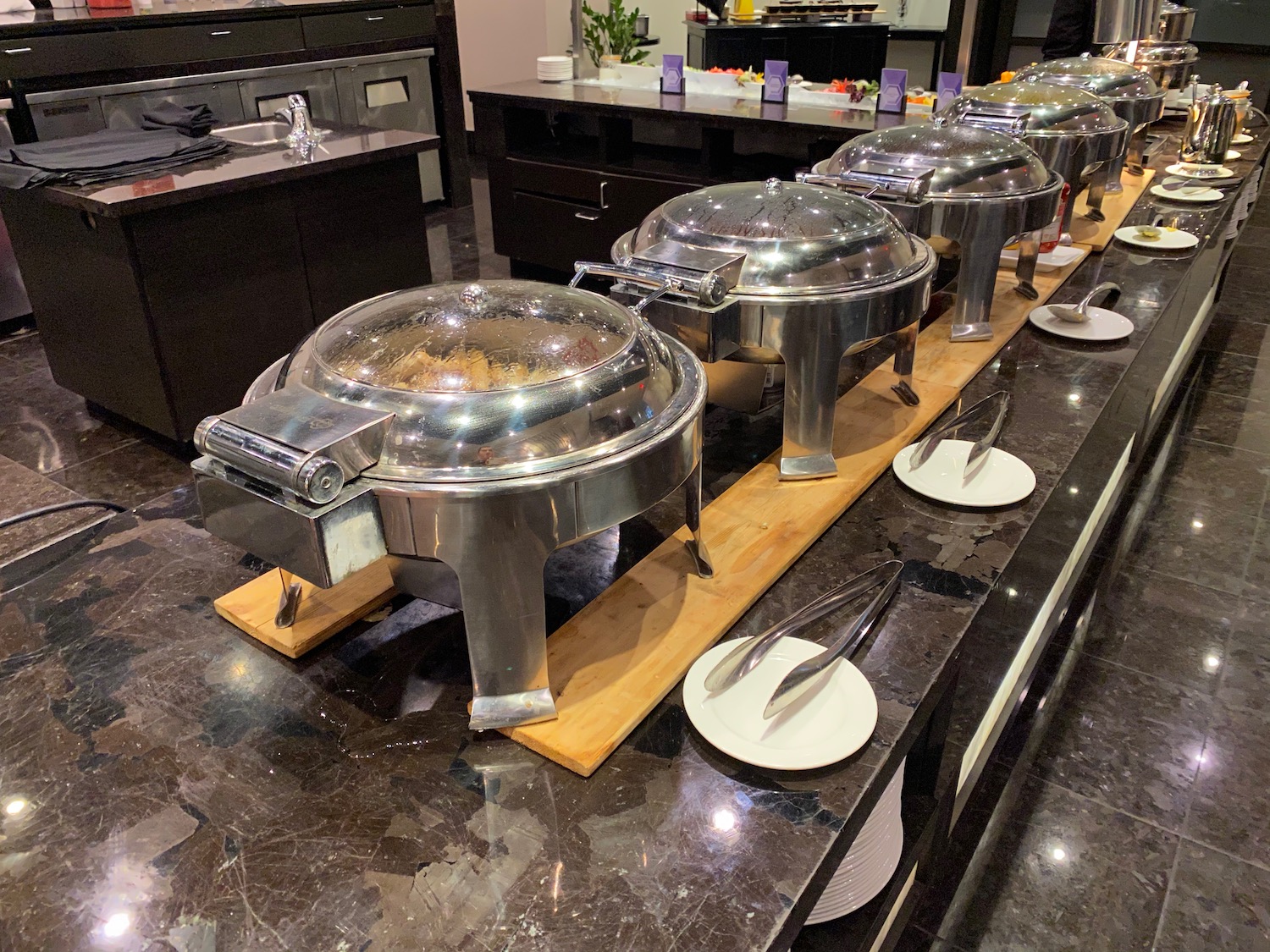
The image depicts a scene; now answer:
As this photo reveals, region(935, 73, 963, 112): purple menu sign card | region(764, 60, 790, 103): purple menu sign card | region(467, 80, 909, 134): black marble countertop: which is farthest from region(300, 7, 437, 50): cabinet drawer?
region(935, 73, 963, 112): purple menu sign card

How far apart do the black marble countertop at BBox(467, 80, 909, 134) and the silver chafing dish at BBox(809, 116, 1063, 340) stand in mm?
1895

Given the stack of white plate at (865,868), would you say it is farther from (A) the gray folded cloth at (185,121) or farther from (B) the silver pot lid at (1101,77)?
(A) the gray folded cloth at (185,121)

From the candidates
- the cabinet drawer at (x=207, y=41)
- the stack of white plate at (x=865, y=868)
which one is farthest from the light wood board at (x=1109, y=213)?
the cabinet drawer at (x=207, y=41)

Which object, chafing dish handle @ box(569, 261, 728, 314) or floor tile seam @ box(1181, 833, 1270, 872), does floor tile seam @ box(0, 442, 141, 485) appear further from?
floor tile seam @ box(1181, 833, 1270, 872)

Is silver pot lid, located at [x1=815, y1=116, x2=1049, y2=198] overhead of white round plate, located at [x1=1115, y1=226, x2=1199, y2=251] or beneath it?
overhead

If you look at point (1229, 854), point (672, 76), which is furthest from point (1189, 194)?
point (672, 76)

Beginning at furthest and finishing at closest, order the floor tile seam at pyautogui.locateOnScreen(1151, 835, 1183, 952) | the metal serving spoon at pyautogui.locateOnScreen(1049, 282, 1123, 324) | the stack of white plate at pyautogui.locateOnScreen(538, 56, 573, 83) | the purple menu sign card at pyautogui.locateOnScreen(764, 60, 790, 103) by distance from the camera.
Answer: the stack of white plate at pyautogui.locateOnScreen(538, 56, 573, 83)
the purple menu sign card at pyautogui.locateOnScreen(764, 60, 790, 103)
the metal serving spoon at pyautogui.locateOnScreen(1049, 282, 1123, 324)
the floor tile seam at pyautogui.locateOnScreen(1151, 835, 1183, 952)

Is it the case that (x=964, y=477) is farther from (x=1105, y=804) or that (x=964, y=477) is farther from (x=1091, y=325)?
(x=1105, y=804)

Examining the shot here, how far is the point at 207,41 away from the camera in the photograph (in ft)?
14.0

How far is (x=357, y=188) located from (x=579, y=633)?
8.44 feet

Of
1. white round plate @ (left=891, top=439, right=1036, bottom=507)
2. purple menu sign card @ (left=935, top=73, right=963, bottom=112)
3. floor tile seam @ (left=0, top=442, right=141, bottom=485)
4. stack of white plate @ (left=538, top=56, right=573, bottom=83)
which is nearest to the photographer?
white round plate @ (left=891, top=439, right=1036, bottom=507)

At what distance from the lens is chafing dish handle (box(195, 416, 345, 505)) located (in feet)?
2.14

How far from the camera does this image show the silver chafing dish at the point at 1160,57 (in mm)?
3672

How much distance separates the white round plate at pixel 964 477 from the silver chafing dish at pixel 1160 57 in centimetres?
316
